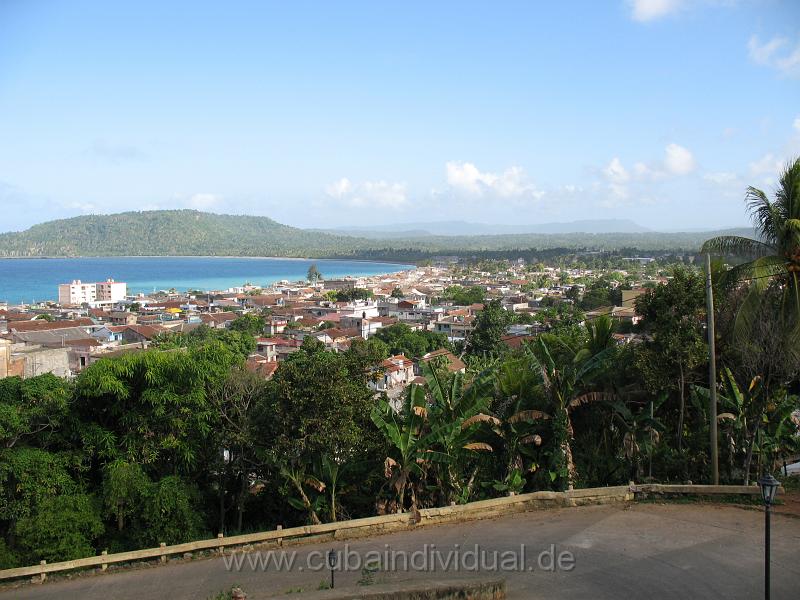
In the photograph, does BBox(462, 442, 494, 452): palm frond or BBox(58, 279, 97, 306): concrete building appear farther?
BBox(58, 279, 97, 306): concrete building

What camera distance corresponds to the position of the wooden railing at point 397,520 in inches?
321

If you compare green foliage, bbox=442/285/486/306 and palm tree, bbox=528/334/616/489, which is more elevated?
palm tree, bbox=528/334/616/489

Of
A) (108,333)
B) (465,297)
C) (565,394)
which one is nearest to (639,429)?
(565,394)

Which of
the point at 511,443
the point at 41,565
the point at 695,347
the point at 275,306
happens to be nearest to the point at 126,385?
the point at 41,565

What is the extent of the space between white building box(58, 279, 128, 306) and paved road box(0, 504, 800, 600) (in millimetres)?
79920

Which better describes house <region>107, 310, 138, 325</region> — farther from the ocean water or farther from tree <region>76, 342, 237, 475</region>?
tree <region>76, 342, 237, 475</region>

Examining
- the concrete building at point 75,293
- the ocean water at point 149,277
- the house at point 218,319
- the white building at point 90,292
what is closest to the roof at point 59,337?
the house at point 218,319

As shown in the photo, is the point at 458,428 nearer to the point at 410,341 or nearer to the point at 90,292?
the point at 410,341

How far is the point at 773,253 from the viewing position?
920cm

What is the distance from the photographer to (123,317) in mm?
56031

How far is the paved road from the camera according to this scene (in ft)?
22.3

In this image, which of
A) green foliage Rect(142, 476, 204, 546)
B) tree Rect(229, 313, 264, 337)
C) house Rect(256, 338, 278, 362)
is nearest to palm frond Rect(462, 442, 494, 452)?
green foliage Rect(142, 476, 204, 546)

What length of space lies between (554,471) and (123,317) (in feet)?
173

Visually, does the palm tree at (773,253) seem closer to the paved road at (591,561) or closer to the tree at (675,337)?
the tree at (675,337)
